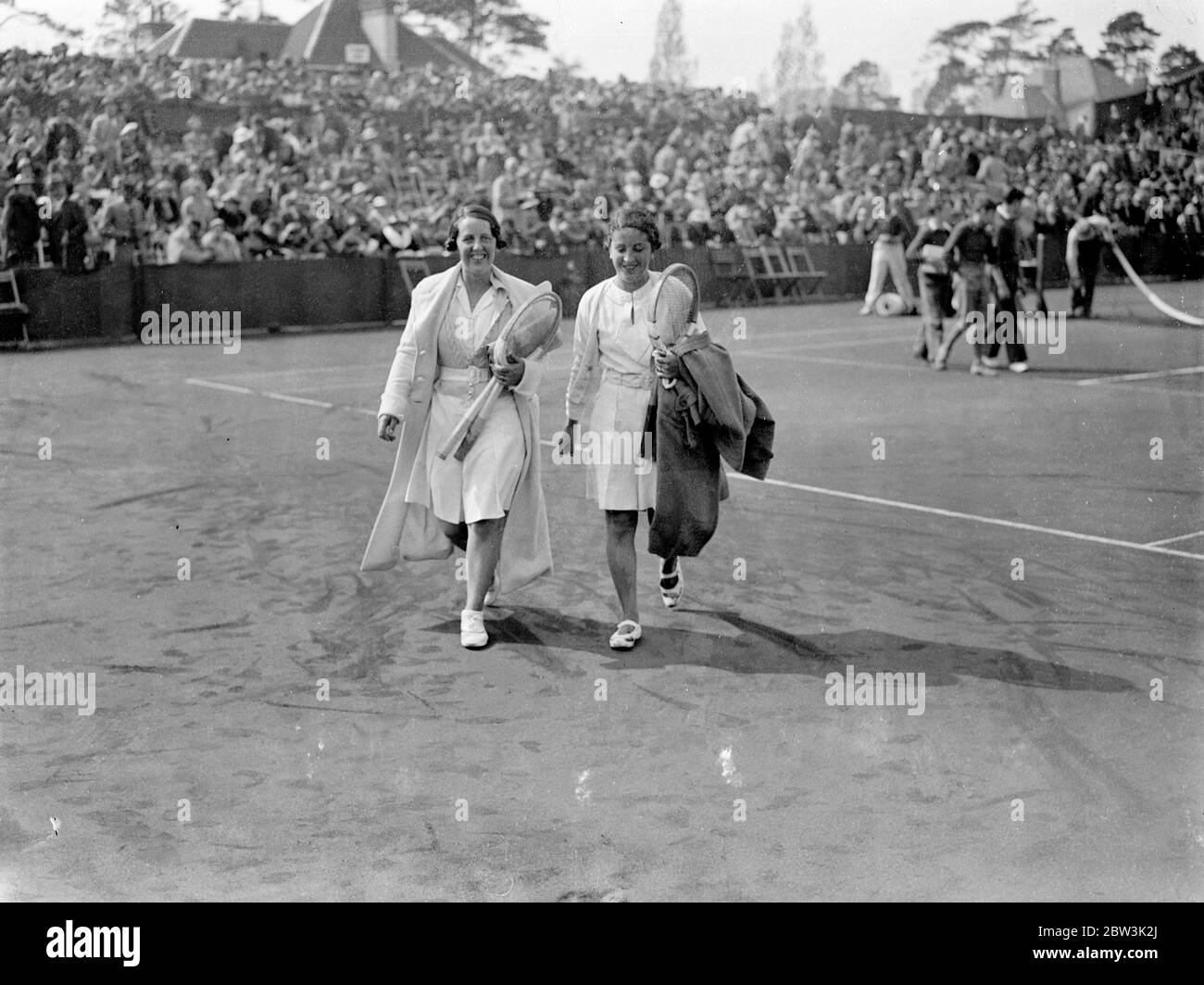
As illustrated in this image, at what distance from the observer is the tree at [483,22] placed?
34000 millimetres

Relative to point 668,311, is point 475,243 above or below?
above

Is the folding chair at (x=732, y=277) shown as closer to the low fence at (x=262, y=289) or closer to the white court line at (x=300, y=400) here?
the low fence at (x=262, y=289)

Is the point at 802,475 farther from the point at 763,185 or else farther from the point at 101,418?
the point at 763,185

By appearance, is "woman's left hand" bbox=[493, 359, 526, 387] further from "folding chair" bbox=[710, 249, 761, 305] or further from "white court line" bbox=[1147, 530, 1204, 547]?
"folding chair" bbox=[710, 249, 761, 305]

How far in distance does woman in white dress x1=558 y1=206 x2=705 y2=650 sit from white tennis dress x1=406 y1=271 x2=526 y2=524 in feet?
1.16

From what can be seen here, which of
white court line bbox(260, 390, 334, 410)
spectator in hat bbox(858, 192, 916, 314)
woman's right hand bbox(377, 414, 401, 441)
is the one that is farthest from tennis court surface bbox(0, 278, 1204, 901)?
spectator in hat bbox(858, 192, 916, 314)

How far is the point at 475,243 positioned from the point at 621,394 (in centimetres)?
94

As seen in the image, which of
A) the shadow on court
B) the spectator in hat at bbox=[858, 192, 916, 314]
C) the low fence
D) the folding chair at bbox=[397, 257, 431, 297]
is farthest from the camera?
the spectator in hat at bbox=[858, 192, 916, 314]

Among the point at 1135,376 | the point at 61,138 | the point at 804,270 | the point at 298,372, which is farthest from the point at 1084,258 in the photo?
the point at 61,138

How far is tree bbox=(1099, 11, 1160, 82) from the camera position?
1476 inches

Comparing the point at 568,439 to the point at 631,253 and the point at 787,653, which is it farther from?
the point at 787,653

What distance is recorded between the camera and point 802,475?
438 inches

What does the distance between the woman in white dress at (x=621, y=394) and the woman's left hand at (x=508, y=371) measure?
24 centimetres

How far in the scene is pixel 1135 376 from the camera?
55.8 feet
